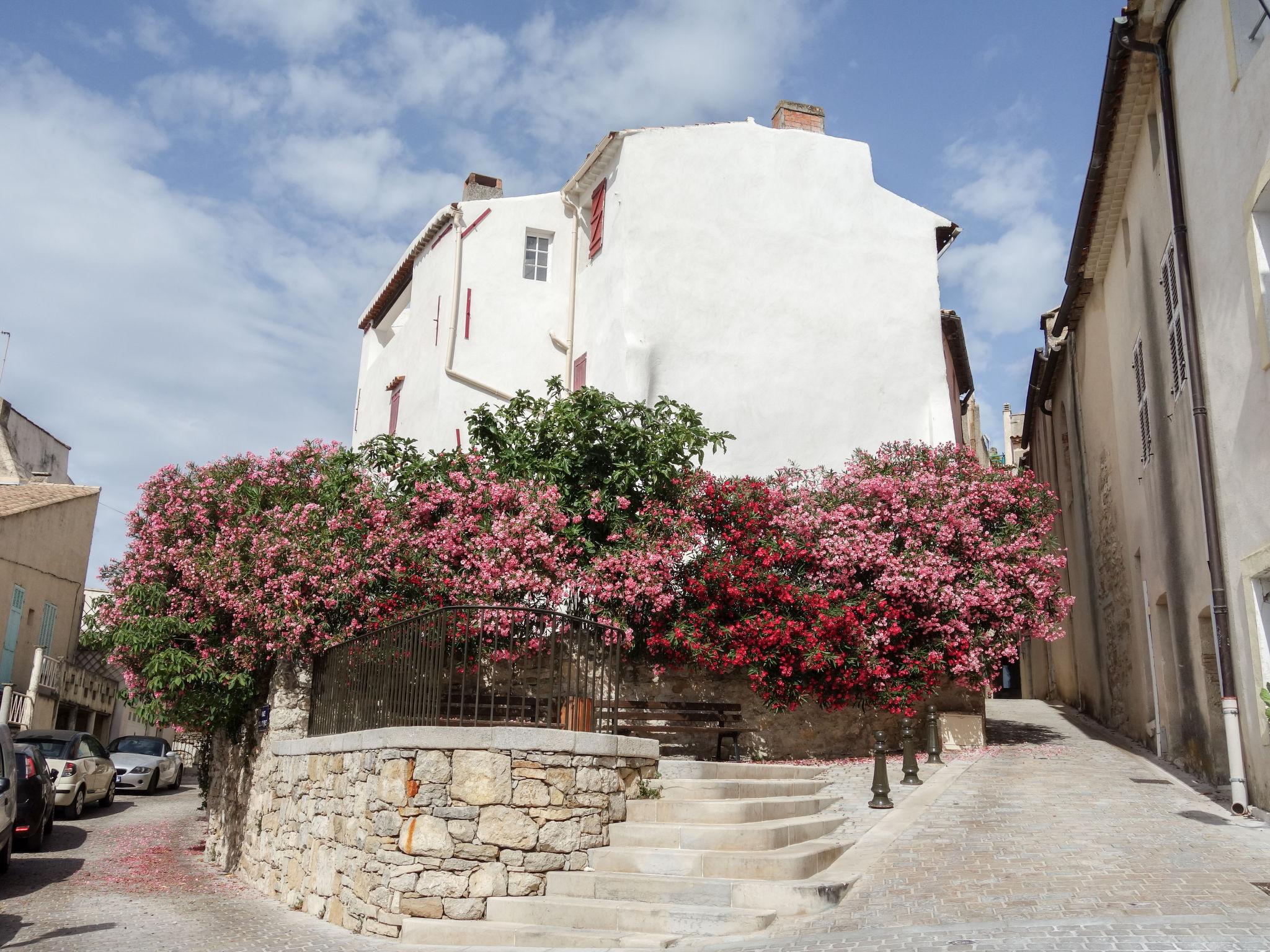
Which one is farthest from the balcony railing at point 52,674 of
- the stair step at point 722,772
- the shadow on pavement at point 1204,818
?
the shadow on pavement at point 1204,818

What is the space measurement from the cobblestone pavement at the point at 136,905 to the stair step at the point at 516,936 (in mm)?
220

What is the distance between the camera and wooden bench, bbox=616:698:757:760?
40.3ft

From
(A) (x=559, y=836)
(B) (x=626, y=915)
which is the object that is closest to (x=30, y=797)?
(A) (x=559, y=836)

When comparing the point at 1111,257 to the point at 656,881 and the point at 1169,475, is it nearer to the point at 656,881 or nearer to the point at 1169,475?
the point at 1169,475

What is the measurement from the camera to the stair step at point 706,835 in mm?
8086

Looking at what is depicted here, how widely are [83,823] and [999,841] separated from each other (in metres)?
13.5

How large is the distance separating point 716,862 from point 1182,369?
7.39 m

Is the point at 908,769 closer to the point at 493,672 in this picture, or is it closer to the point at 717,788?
the point at 717,788

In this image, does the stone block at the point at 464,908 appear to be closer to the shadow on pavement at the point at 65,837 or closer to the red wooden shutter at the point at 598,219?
the shadow on pavement at the point at 65,837

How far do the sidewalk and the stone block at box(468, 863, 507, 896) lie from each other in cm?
204

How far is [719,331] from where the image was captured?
19547 millimetres

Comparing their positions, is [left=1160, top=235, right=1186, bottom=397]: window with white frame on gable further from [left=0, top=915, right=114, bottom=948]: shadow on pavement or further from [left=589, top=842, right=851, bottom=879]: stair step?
[left=0, top=915, right=114, bottom=948]: shadow on pavement

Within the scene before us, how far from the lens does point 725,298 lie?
19703mm

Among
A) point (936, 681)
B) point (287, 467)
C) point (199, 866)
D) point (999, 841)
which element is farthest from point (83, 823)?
point (999, 841)
